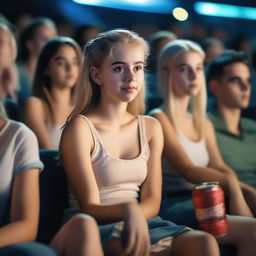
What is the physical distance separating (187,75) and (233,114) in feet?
1.33

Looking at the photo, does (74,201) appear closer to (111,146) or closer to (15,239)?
(111,146)

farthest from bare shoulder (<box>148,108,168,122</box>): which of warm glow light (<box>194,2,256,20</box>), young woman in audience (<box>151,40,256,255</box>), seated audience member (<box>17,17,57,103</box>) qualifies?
warm glow light (<box>194,2,256,20</box>)

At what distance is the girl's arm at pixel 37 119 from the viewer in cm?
234

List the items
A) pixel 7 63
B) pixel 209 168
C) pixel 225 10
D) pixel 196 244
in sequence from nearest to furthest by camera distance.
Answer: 1. pixel 196 244
2. pixel 209 168
3. pixel 7 63
4. pixel 225 10

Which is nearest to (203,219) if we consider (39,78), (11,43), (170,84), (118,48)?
(118,48)

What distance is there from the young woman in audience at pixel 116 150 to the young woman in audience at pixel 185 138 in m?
0.30

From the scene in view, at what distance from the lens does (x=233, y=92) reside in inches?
101

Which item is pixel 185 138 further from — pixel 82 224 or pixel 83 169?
pixel 82 224

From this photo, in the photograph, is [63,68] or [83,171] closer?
[83,171]

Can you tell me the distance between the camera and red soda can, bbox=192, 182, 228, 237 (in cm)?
154

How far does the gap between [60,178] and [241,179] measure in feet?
2.99

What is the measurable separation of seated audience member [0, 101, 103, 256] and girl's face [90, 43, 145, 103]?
296 millimetres

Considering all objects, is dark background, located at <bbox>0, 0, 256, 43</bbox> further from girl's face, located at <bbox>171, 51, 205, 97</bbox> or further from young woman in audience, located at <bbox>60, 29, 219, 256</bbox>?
young woman in audience, located at <bbox>60, 29, 219, 256</bbox>

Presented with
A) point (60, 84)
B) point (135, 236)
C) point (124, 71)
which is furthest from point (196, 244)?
point (60, 84)
